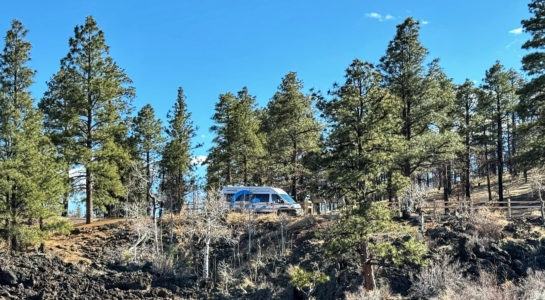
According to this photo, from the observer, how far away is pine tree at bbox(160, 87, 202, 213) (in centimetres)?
3684

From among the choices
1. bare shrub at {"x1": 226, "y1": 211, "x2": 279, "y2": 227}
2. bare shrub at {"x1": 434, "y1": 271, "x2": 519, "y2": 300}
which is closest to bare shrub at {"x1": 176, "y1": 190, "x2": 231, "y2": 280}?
bare shrub at {"x1": 226, "y1": 211, "x2": 279, "y2": 227}

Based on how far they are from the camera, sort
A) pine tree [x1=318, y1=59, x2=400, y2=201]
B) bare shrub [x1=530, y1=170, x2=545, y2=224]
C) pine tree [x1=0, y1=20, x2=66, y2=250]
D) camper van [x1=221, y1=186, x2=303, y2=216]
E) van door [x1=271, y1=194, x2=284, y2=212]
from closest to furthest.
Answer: pine tree [x1=318, y1=59, x2=400, y2=201]
bare shrub [x1=530, y1=170, x2=545, y2=224]
pine tree [x1=0, y1=20, x2=66, y2=250]
camper van [x1=221, y1=186, x2=303, y2=216]
van door [x1=271, y1=194, x2=284, y2=212]

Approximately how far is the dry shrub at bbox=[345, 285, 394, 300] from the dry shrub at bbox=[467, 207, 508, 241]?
5265mm

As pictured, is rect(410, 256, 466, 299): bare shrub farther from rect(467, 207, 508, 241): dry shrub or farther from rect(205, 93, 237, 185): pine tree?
rect(205, 93, 237, 185): pine tree

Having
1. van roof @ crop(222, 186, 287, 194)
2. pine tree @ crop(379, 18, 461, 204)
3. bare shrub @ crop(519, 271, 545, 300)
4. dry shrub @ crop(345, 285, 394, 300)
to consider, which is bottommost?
dry shrub @ crop(345, 285, 394, 300)

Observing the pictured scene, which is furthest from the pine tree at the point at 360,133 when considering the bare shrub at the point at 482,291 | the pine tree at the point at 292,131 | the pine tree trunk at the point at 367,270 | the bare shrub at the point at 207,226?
the pine tree at the point at 292,131

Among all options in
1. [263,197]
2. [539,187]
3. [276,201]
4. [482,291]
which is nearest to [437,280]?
[482,291]

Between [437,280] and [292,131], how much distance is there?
21.6 metres

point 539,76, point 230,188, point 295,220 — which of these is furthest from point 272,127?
point 539,76

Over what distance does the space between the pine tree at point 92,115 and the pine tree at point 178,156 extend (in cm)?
596

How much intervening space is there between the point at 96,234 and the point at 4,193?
6772mm

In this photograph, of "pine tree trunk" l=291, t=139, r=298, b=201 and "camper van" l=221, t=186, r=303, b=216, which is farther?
"pine tree trunk" l=291, t=139, r=298, b=201

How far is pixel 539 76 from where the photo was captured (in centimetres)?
2052

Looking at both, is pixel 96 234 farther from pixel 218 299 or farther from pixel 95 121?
pixel 218 299
